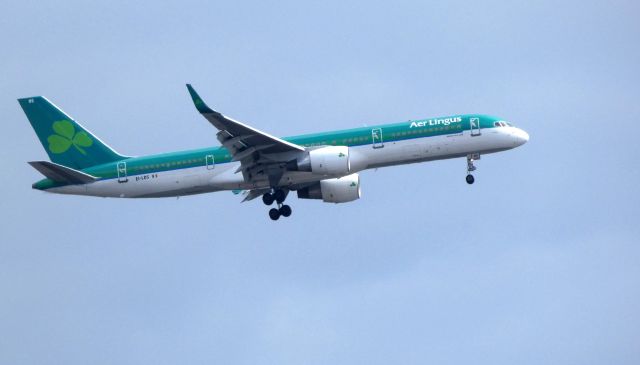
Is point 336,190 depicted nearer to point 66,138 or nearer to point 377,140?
point 377,140

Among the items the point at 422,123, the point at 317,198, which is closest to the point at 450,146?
the point at 422,123

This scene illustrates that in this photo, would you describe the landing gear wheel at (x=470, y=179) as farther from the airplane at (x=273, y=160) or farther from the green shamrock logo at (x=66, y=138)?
the green shamrock logo at (x=66, y=138)

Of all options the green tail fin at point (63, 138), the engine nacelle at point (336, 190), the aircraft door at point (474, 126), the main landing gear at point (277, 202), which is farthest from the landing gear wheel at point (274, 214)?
the aircraft door at point (474, 126)

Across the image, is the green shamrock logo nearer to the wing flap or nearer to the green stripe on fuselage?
the green stripe on fuselage

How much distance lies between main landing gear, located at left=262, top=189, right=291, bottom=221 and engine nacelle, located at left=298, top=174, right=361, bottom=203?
2.57m

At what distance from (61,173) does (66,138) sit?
16.5 ft

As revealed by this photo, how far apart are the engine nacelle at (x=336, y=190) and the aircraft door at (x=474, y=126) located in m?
8.52

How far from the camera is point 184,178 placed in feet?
253

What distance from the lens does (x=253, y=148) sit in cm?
7381

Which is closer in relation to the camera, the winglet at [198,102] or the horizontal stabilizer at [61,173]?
the winglet at [198,102]

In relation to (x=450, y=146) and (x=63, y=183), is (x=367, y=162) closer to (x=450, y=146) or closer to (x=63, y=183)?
(x=450, y=146)

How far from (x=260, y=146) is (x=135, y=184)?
923 centimetres

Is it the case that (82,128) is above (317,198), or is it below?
above

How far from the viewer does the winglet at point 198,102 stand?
67.0 metres
